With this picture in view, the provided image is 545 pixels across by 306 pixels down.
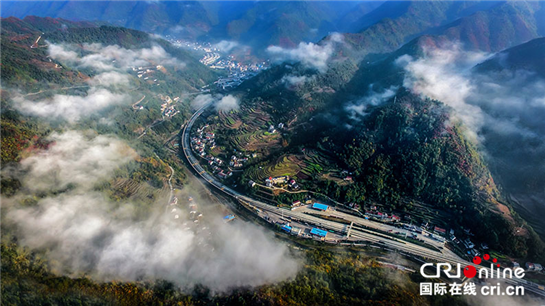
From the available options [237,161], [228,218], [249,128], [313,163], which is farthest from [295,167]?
[249,128]

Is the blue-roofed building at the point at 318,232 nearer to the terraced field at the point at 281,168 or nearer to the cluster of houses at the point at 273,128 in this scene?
the terraced field at the point at 281,168

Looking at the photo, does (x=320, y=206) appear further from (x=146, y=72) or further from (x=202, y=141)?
(x=146, y=72)

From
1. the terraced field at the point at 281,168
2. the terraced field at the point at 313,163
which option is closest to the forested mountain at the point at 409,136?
the terraced field at the point at 313,163

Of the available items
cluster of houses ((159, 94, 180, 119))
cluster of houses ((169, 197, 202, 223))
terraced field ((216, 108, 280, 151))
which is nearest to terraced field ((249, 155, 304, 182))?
terraced field ((216, 108, 280, 151))

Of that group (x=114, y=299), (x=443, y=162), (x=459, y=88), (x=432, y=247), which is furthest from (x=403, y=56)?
(x=114, y=299)

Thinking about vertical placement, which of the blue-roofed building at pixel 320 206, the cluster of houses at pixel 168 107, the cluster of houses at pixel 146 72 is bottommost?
the blue-roofed building at pixel 320 206

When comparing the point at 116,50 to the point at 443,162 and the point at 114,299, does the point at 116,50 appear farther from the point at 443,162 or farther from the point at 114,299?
the point at 443,162
